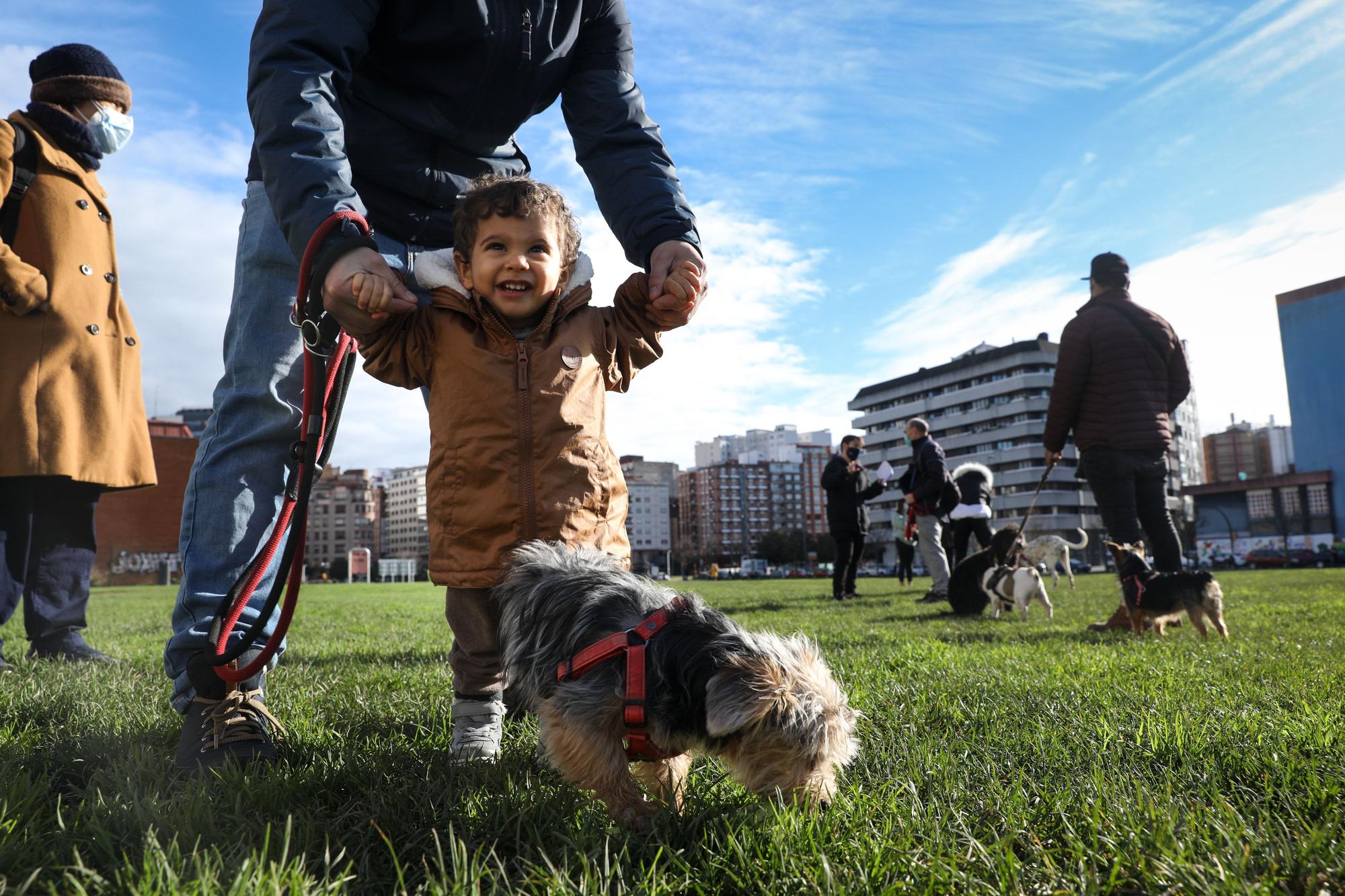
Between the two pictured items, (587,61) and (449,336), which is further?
(587,61)

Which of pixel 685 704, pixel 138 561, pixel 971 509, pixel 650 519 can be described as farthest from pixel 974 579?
pixel 650 519

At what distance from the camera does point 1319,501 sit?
78125mm

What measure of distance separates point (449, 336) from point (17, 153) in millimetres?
3947

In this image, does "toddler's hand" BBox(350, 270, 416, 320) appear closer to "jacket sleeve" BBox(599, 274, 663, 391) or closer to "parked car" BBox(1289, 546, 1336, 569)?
"jacket sleeve" BBox(599, 274, 663, 391)

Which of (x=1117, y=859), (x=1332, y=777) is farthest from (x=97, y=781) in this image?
(x=1332, y=777)

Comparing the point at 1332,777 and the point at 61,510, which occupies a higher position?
the point at 61,510

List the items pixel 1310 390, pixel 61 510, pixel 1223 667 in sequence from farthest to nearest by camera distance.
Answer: pixel 1310 390 < pixel 61 510 < pixel 1223 667

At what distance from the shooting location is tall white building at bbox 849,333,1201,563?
359ft

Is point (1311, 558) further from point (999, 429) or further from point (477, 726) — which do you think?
point (999, 429)

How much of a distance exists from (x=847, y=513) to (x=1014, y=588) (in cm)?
399

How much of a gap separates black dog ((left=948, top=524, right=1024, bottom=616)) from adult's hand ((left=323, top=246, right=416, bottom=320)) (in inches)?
312

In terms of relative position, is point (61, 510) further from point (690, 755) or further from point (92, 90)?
point (690, 755)

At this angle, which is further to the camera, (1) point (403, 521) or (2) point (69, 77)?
(1) point (403, 521)

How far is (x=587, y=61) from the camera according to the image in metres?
3.19
